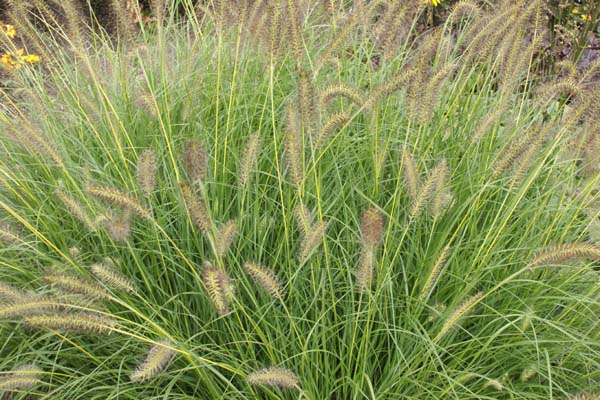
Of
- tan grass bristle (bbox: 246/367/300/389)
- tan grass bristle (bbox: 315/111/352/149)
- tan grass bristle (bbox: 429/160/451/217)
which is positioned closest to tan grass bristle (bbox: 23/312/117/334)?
tan grass bristle (bbox: 246/367/300/389)

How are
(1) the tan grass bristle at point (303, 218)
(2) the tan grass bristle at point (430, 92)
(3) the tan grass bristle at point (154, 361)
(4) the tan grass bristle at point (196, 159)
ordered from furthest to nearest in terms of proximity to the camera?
1. (2) the tan grass bristle at point (430, 92)
2. (4) the tan grass bristle at point (196, 159)
3. (1) the tan grass bristle at point (303, 218)
4. (3) the tan grass bristle at point (154, 361)

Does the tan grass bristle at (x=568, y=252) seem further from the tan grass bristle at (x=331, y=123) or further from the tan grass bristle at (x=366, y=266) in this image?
the tan grass bristle at (x=331, y=123)

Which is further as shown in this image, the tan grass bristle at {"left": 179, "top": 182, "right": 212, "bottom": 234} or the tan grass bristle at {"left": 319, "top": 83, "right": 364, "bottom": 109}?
the tan grass bristle at {"left": 319, "top": 83, "right": 364, "bottom": 109}

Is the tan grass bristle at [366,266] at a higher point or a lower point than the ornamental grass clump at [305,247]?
higher

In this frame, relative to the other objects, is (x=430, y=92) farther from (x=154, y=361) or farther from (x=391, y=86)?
(x=154, y=361)

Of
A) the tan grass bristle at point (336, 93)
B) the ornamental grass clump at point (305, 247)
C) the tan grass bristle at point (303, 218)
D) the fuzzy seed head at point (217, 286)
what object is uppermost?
the tan grass bristle at point (336, 93)

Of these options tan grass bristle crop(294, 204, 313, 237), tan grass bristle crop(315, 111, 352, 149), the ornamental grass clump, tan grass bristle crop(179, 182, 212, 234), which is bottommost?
the ornamental grass clump

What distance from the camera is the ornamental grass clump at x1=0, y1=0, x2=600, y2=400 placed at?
2.24 meters

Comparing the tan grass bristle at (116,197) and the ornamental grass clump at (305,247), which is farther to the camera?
the ornamental grass clump at (305,247)

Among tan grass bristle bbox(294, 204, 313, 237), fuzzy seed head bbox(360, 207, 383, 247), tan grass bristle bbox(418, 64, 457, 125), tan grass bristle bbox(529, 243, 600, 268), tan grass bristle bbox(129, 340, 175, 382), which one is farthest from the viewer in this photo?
tan grass bristle bbox(418, 64, 457, 125)

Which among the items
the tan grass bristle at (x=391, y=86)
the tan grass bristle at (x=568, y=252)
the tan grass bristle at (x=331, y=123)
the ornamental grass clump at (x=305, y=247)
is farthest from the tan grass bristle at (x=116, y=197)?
the tan grass bristle at (x=568, y=252)

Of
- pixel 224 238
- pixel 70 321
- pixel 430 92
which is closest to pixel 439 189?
pixel 430 92

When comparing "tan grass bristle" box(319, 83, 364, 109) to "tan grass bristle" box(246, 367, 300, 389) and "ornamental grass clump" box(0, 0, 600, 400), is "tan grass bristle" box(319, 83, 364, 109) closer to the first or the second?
"ornamental grass clump" box(0, 0, 600, 400)

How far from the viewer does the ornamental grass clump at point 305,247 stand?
224 centimetres
